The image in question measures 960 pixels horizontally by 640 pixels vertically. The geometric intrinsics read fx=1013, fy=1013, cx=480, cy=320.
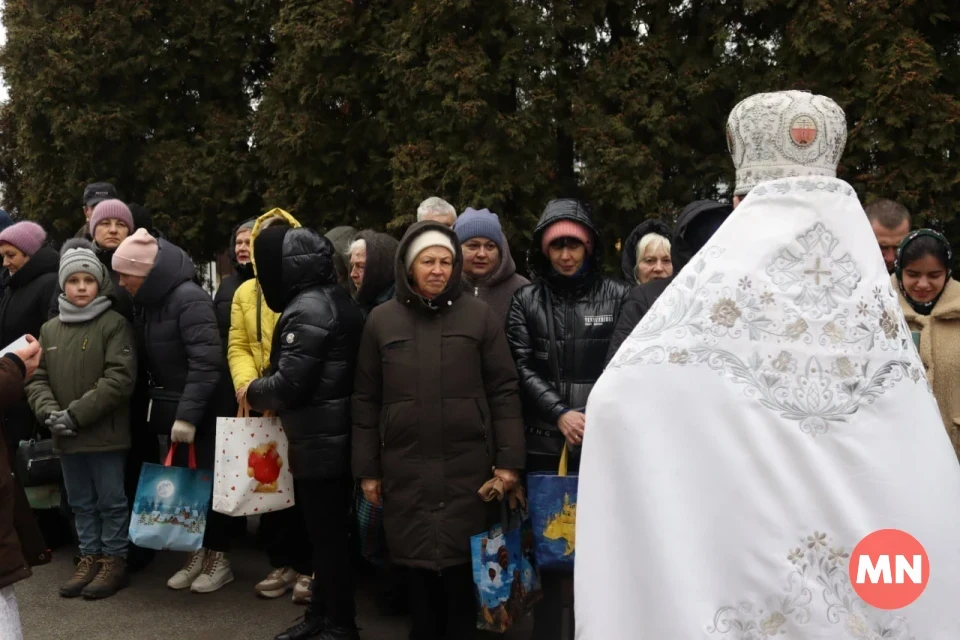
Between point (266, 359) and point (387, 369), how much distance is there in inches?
50.9

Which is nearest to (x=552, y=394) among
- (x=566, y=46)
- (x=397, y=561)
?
(x=397, y=561)

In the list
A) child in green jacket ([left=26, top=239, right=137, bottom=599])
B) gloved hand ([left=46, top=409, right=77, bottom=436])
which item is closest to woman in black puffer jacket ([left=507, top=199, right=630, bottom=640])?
child in green jacket ([left=26, top=239, right=137, bottom=599])

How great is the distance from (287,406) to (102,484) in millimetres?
1774

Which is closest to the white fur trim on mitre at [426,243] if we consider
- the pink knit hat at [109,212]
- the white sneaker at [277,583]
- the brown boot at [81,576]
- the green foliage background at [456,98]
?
the white sneaker at [277,583]

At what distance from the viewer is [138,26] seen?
517 inches

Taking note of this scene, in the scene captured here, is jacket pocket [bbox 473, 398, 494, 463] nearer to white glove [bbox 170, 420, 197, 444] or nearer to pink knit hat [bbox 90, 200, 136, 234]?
white glove [bbox 170, 420, 197, 444]

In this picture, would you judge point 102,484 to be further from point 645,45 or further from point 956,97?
point 956,97

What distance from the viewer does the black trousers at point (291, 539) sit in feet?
17.5

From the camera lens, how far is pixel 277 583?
220 inches

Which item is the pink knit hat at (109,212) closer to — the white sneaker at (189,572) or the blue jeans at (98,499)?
the blue jeans at (98,499)

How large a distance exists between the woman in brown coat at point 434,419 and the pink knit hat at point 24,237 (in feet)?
10.5

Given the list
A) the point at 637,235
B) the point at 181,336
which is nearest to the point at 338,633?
the point at 181,336

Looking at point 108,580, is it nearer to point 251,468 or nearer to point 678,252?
point 251,468

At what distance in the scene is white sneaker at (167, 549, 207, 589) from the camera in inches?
226
